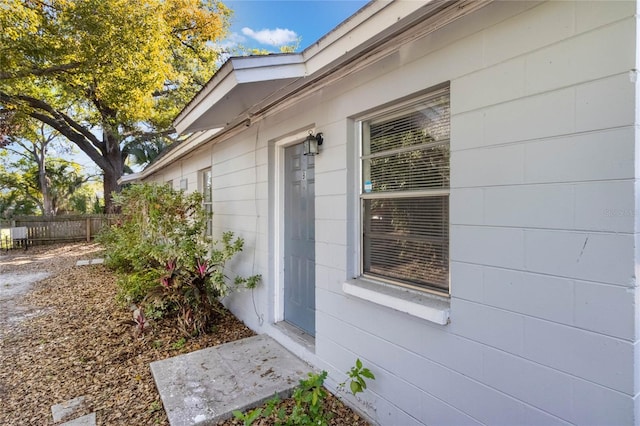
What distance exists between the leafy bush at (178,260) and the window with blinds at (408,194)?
2.10 metres

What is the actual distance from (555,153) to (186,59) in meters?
14.2

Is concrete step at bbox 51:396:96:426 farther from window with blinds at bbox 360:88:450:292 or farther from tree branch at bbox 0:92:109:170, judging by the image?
tree branch at bbox 0:92:109:170

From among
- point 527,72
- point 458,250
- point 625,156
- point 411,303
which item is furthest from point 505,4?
point 411,303

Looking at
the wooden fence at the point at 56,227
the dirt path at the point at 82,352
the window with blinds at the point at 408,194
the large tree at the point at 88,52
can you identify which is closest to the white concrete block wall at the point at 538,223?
the window with blinds at the point at 408,194

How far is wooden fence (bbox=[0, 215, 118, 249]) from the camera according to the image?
1334 centimetres

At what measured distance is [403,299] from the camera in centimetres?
221

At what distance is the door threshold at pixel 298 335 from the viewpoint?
132 inches

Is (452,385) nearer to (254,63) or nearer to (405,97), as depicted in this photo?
(405,97)

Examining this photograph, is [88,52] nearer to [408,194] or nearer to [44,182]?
[408,194]

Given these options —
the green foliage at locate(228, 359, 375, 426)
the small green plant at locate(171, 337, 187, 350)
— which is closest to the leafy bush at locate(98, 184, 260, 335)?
the small green plant at locate(171, 337, 187, 350)

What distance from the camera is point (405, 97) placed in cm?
228

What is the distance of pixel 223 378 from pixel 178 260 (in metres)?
1.80

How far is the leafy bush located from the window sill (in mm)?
1892

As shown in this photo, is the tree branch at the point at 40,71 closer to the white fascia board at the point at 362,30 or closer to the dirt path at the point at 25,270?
the dirt path at the point at 25,270
